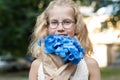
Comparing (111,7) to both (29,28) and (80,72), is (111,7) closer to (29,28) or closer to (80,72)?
(80,72)

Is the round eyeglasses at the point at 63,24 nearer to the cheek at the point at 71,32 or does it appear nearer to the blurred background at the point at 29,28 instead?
the cheek at the point at 71,32

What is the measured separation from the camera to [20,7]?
64.8 ft

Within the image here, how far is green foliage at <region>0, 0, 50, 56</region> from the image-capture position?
18531 millimetres

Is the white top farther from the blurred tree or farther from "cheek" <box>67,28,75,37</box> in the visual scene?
the blurred tree

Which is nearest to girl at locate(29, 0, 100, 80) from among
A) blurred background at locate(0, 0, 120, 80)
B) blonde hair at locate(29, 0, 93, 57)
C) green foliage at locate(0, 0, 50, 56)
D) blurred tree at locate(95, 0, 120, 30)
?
blonde hair at locate(29, 0, 93, 57)

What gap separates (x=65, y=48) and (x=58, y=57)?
3.0 inches

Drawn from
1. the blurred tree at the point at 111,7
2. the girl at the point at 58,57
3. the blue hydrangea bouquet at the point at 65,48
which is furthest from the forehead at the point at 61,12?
the blurred tree at the point at 111,7

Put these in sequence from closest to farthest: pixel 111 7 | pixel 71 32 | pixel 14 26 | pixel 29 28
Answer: pixel 71 32 < pixel 111 7 < pixel 29 28 < pixel 14 26

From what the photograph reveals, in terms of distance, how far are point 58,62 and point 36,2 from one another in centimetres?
545

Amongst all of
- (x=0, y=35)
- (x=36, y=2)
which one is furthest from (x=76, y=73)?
(x=0, y=35)

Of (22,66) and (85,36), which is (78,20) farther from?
(22,66)

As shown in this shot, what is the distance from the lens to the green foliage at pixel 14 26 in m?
18.5

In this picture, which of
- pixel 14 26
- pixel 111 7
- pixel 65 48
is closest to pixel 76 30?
pixel 65 48

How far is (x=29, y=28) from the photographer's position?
58.3 feet
